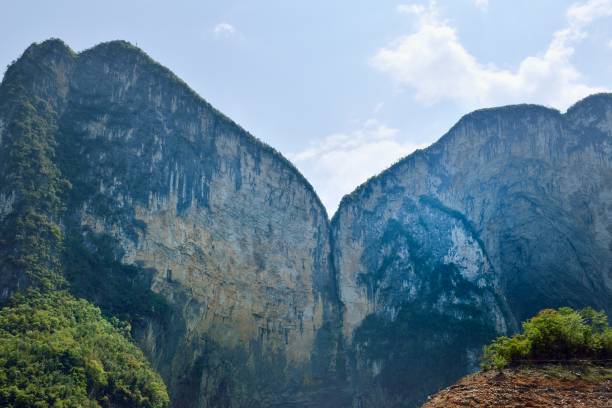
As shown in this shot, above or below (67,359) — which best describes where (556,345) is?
below

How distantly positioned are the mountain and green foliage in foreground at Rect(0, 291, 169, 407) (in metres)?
3.06

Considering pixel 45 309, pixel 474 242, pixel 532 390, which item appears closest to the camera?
pixel 532 390

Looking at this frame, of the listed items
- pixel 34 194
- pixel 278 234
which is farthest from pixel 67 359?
pixel 278 234

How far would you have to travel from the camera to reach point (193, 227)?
5256cm

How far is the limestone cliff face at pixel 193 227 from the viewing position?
48.2 metres

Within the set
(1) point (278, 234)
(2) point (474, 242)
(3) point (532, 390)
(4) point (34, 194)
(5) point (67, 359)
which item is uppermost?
(4) point (34, 194)

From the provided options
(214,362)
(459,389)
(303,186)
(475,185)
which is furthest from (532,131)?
(459,389)

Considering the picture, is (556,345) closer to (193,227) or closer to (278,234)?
(193,227)

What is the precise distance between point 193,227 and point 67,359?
62.0ft

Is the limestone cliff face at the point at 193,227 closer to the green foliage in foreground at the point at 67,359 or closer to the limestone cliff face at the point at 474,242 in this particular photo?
the green foliage in foreground at the point at 67,359

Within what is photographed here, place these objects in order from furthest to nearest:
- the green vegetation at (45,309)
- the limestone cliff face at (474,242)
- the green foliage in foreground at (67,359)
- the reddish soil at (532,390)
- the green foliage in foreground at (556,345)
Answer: the limestone cliff face at (474,242) < the green vegetation at (45,309) < the green foliage in foreground at (67,359) < the green foliage in foreground at (556,345) < the reddish soil at (532,390)

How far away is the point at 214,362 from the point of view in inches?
1919

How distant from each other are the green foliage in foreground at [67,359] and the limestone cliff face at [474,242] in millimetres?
23608

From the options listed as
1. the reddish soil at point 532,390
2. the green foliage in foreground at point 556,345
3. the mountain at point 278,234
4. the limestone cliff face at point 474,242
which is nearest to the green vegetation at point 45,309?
the mountain at point 278,234
